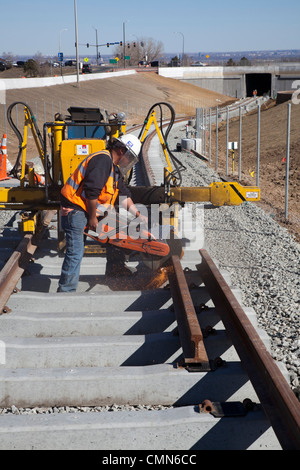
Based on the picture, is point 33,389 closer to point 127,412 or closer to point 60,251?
point 127,412

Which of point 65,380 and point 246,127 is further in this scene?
point 246,127

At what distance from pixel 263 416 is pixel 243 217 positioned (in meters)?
8.12

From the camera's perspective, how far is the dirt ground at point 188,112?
704 inches

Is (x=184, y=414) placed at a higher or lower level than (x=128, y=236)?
lower

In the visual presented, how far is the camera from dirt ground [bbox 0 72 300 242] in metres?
17.9

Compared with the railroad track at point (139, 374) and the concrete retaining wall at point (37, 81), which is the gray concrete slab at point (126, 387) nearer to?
the railroad track at point (139, 374)

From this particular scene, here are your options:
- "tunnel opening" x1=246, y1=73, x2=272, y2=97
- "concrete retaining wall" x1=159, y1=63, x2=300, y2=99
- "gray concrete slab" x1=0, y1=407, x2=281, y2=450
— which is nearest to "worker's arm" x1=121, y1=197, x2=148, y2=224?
"gray concrete slab" x1=0, y1=407, x2=281, y2=450

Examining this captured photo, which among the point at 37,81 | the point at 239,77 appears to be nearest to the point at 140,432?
the point at 37,81

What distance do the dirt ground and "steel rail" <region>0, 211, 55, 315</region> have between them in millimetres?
5141

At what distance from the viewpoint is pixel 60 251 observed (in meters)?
8.44

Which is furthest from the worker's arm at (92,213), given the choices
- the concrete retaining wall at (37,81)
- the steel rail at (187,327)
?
the concrete retaining wall at (37,81)
